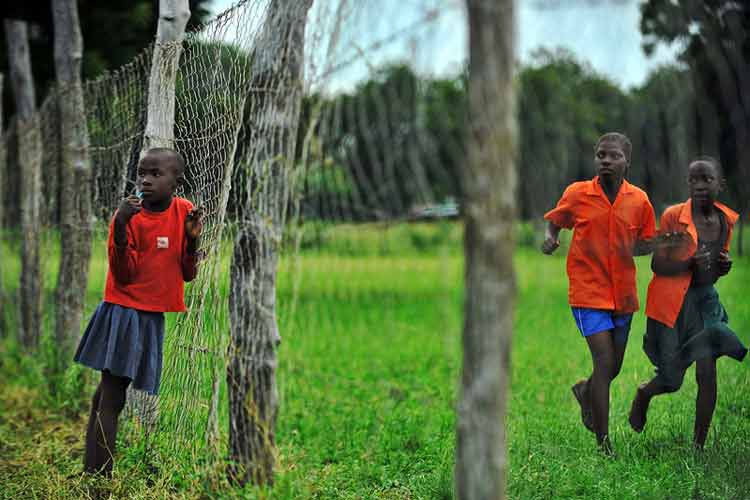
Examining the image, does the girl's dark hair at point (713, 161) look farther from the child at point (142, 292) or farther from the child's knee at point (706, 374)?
the child at point (142, 292)

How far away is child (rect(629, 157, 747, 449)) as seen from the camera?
4.25m

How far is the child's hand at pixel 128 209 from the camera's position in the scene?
3.88 meters

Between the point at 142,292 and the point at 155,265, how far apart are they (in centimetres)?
13

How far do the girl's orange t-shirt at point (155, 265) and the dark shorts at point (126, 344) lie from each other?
0.06 metres

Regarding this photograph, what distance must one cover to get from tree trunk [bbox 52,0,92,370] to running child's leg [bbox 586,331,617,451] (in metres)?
3.42

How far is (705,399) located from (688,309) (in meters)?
0.41

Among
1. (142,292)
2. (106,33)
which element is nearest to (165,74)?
(142,292)

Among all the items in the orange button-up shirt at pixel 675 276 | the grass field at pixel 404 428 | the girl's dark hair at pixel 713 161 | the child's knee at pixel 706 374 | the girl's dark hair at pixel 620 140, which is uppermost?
the girl's dark hair at pixel 620 140

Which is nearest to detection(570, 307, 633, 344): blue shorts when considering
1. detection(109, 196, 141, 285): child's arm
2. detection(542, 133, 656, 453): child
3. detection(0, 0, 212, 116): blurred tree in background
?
detection(542, 133, 656, 453): child

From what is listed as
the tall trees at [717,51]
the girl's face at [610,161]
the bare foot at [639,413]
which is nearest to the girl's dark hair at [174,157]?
the girl's face at [610,161]

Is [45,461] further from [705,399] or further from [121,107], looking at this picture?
[705,399]

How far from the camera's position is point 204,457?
13.2ft

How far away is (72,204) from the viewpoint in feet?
21.2

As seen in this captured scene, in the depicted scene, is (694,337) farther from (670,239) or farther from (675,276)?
(670,239)
